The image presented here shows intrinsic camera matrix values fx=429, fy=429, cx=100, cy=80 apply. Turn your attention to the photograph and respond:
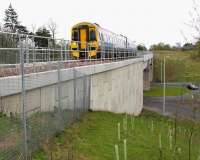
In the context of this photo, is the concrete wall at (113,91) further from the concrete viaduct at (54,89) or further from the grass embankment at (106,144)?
the grass embankment at (106,144)

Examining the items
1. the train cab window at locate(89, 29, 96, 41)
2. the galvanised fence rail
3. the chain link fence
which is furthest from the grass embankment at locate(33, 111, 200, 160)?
the chain link fence

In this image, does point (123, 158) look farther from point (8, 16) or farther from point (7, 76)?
point (8, 16)

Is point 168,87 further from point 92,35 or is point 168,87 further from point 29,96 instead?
point 29,96

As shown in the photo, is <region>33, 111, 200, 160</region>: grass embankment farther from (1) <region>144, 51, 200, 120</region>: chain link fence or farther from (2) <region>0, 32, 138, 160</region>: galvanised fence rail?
(1) <region>144, 51, 200, 120</region>: chain link fence

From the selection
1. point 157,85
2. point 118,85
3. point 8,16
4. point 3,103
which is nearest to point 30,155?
point 3,103

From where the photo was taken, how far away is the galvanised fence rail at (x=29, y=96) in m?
7.96

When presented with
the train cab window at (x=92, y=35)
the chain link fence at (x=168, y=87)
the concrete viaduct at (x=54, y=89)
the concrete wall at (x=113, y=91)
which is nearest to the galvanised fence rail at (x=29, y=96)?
the concrete viaduct at (x=54, y=89)

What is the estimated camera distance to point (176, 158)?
11602 millimetres

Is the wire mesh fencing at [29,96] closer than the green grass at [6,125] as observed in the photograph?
No

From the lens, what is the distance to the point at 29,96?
359 inches

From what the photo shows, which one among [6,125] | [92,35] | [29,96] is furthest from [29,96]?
[92,35]

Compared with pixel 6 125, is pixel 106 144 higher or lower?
lower

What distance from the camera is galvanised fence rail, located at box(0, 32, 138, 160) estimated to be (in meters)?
7.96

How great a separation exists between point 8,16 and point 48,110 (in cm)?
4983
